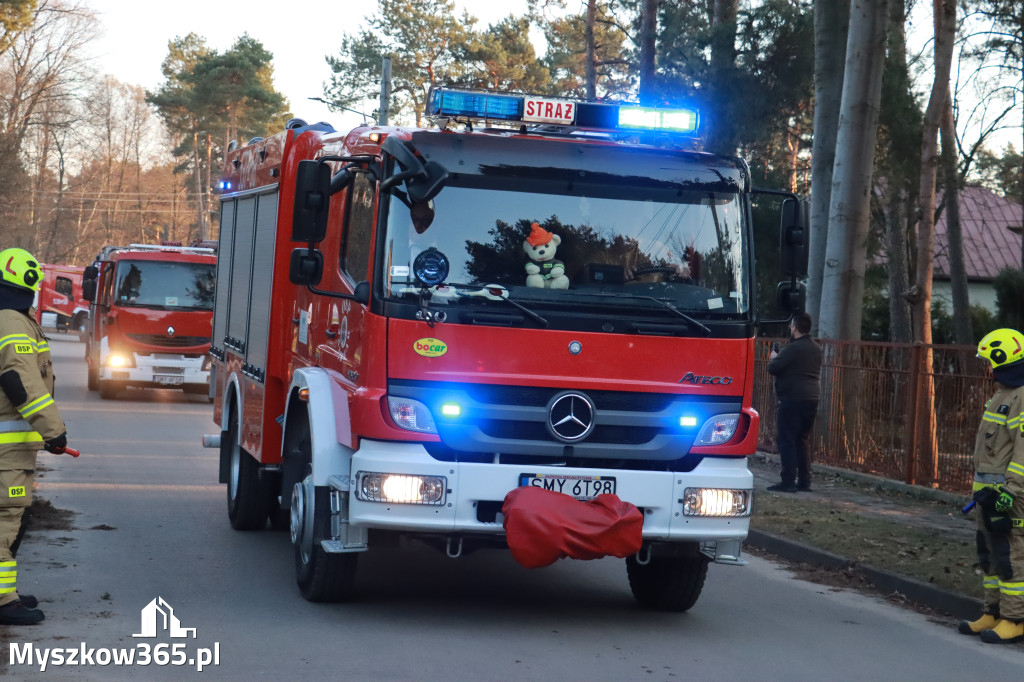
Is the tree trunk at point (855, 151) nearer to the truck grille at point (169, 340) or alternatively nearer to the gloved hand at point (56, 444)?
the truck grille at point (169, 340)

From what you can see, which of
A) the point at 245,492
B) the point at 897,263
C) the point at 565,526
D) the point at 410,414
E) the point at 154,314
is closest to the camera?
the point at 565,526

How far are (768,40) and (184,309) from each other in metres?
11.6

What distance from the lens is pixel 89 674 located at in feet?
19.6

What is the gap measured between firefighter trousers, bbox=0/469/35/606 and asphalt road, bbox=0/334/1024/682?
27 cm

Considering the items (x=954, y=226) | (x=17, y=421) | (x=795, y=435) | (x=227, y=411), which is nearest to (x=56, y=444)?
(x=17, y=421)

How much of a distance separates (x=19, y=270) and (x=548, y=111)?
3.04 m

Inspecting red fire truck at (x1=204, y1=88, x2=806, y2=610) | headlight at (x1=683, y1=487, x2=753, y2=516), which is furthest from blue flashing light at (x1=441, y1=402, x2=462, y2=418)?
headlight at (x1=683, y1=487, x2=753, y2=516)

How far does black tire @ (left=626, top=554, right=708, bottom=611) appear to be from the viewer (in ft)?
26.0

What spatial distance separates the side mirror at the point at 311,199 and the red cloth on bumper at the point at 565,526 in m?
1.82

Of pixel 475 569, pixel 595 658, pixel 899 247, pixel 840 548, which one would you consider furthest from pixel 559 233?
pixel 899 247

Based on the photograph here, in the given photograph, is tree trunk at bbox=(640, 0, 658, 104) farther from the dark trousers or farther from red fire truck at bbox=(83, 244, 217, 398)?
the dark trousers

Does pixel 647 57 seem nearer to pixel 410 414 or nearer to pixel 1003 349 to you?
pixel 1003 349

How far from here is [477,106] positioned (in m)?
7.55

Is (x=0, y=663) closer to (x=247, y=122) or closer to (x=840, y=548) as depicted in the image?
(x=840, y=548)
